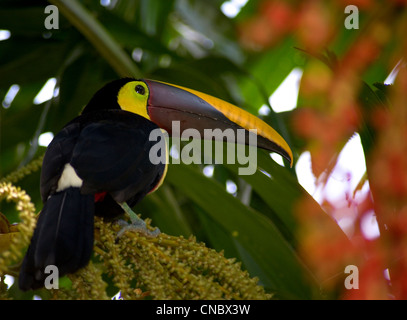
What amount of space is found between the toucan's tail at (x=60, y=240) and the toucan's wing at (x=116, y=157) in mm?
69

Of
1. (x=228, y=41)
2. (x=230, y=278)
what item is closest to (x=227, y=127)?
(x=230, y=278)

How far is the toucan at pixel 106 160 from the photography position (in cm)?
134

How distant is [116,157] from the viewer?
5.43 ft

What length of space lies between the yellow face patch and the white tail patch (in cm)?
55

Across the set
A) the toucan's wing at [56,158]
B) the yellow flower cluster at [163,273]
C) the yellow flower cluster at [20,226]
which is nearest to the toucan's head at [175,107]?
the toucan's wing at [56,158]

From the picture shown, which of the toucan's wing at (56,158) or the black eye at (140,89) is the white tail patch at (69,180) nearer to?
the toucan's wing at (56,158)

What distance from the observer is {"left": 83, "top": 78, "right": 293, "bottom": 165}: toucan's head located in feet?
6.56

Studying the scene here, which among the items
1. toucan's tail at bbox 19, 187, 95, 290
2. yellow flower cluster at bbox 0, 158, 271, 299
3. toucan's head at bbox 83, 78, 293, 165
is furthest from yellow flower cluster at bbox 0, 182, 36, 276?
toucan's head at bbox 83, 78, 293, 165

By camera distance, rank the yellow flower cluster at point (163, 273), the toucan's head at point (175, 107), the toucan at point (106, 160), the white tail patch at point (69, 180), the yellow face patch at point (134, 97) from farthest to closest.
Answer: the yellow face patch at point (134, 97)
the toucan's head at point (175, 107)
the white tail patch at point (69, 180)
the toucan at point (106, 160)
the yellow flower cluster at point (163, 273)

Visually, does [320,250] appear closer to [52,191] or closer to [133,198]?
[133,198]

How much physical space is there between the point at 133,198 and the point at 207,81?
2.17 feet

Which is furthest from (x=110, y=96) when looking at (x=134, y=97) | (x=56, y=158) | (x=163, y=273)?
(x=163, y=273)

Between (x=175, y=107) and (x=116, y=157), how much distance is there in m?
0.48

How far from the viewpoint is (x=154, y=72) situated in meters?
2.56
